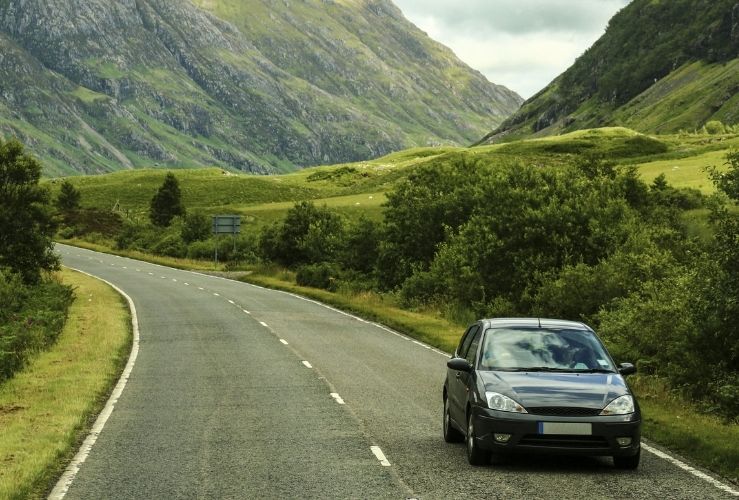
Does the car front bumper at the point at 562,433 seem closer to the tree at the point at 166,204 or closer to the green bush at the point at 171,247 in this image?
the green bush at the point at 171,247

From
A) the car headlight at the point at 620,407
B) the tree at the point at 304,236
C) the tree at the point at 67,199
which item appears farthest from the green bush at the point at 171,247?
the car headlight at the point at 620,407

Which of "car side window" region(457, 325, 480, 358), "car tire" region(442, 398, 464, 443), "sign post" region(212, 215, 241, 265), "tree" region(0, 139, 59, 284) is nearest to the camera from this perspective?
"car tire" region(442, 398, 464, 443)

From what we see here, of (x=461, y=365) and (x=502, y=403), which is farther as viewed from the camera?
(x=461, y=365)

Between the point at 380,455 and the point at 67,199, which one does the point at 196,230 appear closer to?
the point at 67,199

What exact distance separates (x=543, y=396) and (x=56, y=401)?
416 inches

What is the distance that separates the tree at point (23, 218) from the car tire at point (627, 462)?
39.4m

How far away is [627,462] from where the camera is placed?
11469mm

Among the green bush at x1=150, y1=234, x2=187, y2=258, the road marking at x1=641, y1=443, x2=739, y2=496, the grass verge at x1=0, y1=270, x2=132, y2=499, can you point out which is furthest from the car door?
the green bush at x1=150, y1=234, x2=187, y2=258

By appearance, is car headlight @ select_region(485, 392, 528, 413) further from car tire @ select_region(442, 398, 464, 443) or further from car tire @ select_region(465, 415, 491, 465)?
car tire @ select_region(442, 398, 464, 443)

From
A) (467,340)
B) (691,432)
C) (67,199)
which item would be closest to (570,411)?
(467,340)

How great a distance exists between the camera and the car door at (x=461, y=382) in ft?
41.2

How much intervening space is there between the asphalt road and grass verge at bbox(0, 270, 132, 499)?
48 centimetres

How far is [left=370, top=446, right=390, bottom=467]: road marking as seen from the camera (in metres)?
11.9

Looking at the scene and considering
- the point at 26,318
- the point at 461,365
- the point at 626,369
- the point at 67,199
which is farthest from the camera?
the point at 67,199
